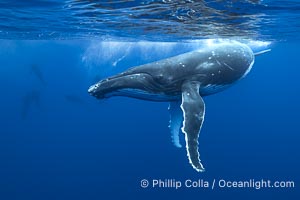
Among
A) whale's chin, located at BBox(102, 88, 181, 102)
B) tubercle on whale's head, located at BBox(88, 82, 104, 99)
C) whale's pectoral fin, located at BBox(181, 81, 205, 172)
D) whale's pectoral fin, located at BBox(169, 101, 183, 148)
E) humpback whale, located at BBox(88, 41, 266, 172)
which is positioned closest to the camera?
whale's pectoral fin, located at BBox(181, 81, 205, 172)

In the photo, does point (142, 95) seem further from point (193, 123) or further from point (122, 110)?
point (122, 110)

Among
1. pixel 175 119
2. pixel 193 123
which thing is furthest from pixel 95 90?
pixel 175 119

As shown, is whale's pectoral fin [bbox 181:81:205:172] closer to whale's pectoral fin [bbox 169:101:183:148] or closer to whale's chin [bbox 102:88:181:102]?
→ whale's chin [bbox 102:88:181:102]

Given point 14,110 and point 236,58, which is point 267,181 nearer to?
point 236,58

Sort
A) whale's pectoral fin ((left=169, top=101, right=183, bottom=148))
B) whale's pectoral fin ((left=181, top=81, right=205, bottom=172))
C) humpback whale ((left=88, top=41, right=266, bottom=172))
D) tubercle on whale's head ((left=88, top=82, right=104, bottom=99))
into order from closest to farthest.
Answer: whale's pectoral fin ((left=181, top=81, right=205, bottom=172)), humpback whale ((left=88, top=41, right=266, bottom=172)), tubercle on whale's head ((left=88, top=82, right=104, bottom=99)), whale's pectoral fin ((left=169, top=101, right=183, bottom=148))

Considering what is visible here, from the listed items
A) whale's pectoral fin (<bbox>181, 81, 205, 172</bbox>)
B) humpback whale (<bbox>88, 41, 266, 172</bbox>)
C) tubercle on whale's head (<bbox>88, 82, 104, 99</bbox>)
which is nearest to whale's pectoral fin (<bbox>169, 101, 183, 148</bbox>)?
humpback whale (<bbox>88, 41, 266, 172</bbox>)

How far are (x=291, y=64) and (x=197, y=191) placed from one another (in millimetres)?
36400

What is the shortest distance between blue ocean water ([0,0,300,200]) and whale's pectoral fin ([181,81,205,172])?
601cm

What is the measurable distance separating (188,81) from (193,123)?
5.44 feet

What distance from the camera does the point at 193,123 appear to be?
8.19 metres

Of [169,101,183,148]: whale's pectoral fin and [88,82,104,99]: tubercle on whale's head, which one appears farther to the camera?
[169,101,183,148]: whale's pectoral fin

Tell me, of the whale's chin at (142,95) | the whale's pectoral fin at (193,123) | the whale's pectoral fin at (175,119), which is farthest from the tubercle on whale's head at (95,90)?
the whale's pectoral fin at (175,119)

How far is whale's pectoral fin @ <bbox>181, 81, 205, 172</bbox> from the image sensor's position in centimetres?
798

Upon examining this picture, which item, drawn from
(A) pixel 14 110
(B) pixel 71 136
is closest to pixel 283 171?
(B) pixel 71 136
